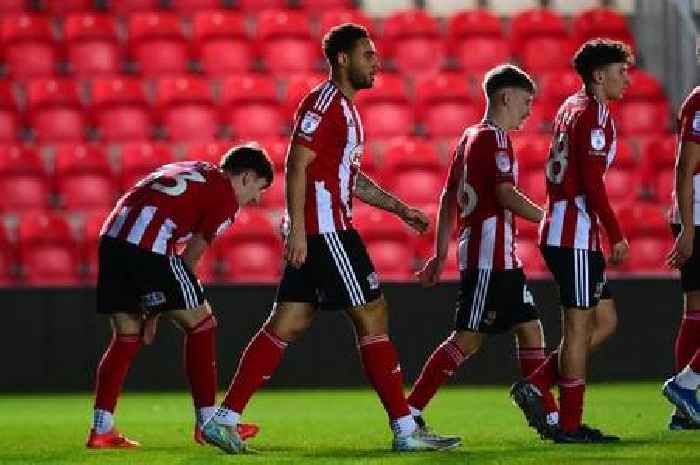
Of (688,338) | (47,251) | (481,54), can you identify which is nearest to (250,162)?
(688,338)

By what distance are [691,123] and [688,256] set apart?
2.03ft

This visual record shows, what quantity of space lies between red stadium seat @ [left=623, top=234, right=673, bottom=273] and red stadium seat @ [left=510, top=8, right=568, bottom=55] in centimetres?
282

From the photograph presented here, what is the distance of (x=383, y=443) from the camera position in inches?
314

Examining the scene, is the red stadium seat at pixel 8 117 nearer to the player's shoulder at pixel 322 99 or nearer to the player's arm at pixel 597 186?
the player's shoulder at pixel 322 99

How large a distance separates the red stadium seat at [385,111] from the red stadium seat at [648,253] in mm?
2399

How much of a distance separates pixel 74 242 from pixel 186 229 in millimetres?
5824

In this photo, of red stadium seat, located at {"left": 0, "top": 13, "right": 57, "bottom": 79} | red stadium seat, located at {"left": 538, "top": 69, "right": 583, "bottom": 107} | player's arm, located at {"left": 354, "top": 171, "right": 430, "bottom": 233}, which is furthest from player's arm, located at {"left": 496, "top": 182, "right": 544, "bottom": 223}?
red stadium seat, located at {"left": 0, "top": 13, "right": 57, "bottom": 79}

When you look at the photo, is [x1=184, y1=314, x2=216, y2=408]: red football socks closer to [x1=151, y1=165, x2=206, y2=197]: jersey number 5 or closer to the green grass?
the green grass

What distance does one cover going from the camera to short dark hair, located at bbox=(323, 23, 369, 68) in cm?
730

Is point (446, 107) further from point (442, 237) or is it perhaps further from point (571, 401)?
point (571, 401)

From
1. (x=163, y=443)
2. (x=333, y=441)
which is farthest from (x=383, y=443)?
(x=163, y=443)

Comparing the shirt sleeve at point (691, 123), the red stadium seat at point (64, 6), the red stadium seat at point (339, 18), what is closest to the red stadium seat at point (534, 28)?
the red stadium seat at point (339, 18)

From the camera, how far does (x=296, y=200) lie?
7.07 m

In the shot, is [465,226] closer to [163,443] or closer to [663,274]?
[163,443]
